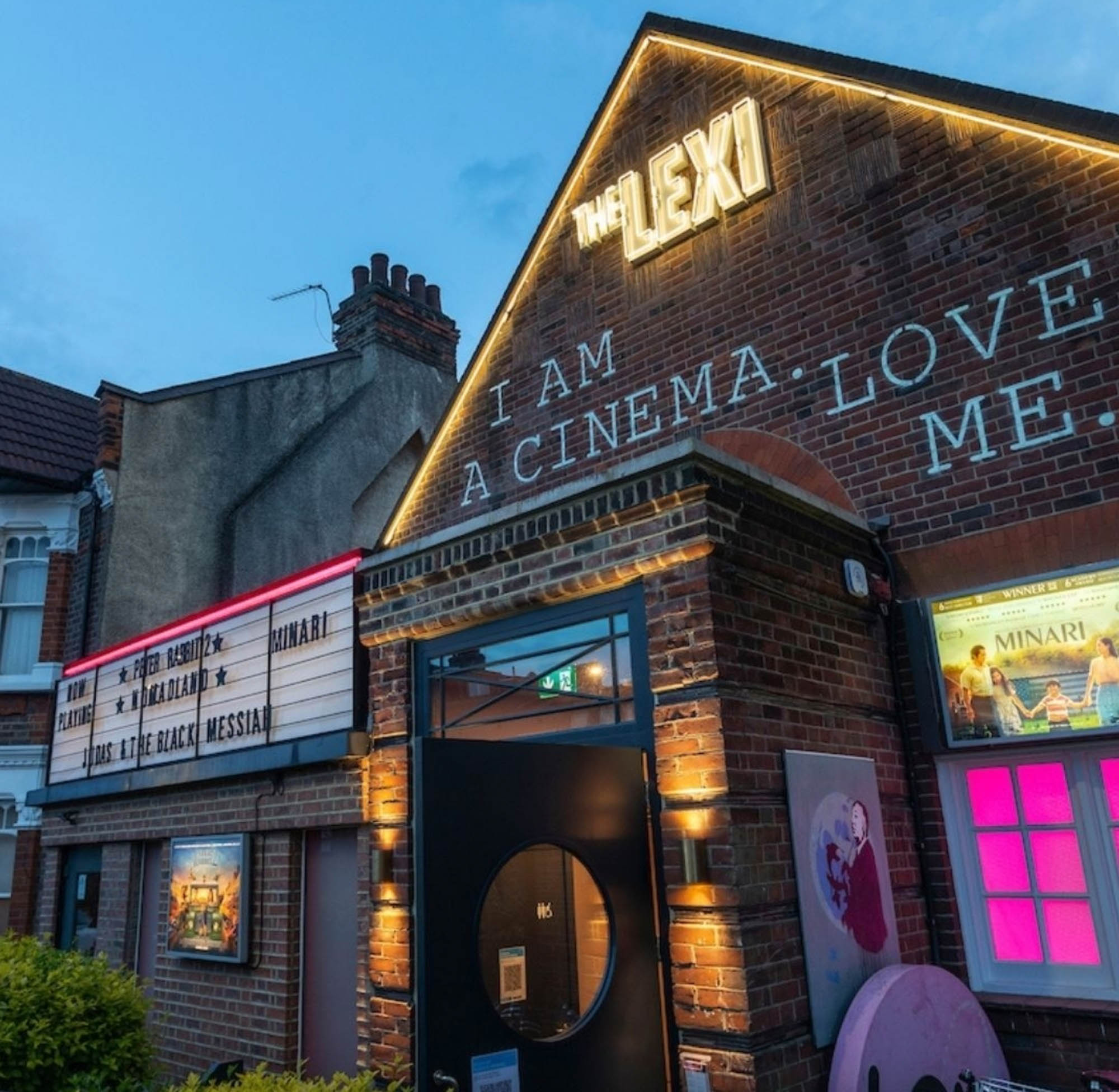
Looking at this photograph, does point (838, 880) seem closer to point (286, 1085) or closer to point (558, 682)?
point (558, 682)

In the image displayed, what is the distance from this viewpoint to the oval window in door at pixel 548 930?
5539 millimetres

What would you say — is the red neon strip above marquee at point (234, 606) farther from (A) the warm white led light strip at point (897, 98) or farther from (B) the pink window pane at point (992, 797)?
(A) the warm white led light strip at point (897, 98)

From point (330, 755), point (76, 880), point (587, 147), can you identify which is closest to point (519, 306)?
point (587, 147)

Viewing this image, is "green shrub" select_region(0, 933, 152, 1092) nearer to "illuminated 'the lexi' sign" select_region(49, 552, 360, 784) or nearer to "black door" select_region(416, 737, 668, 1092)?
"illuminated 'the lexi' sign" select_region(49, 552, 360, 784)

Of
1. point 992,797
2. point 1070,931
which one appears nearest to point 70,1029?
point 992,797

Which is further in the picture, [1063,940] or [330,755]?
[330,755]

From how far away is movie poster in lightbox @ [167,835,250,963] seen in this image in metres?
8.16

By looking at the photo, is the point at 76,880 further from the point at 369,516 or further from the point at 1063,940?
the point at 1063,940

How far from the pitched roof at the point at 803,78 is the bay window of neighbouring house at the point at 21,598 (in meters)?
6.47

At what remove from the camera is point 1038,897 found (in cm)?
563

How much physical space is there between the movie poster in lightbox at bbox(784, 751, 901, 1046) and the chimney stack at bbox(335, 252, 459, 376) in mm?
12631

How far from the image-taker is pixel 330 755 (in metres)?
7.31

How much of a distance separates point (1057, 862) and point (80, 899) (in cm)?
988

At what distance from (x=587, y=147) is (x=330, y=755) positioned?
19.6 feet
